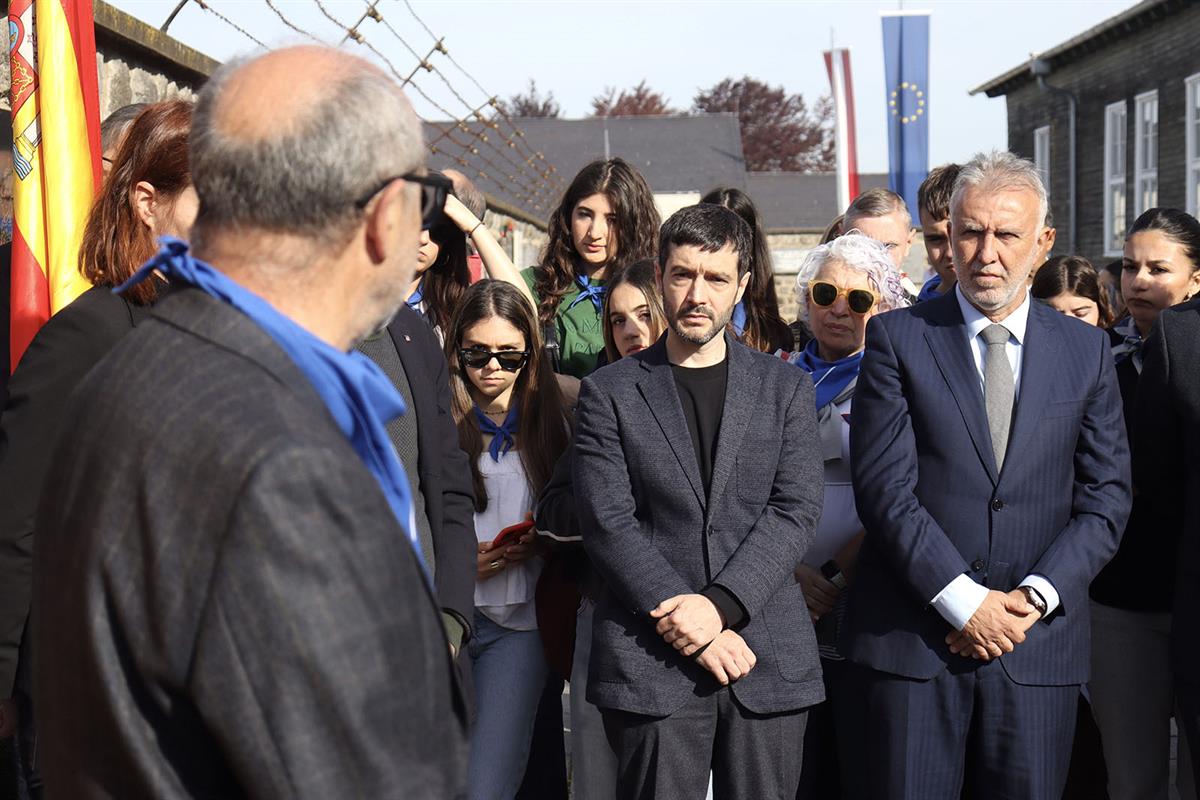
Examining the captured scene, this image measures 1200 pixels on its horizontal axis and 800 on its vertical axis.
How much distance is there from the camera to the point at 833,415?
Answer: 4.45 metres

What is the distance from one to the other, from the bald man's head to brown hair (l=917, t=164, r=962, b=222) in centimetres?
454

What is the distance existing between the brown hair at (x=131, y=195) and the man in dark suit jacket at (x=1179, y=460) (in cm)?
300

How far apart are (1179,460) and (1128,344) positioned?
777 millimetres

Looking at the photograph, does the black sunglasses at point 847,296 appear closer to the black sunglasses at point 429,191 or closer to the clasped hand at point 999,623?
the clasped hand at point 999,623

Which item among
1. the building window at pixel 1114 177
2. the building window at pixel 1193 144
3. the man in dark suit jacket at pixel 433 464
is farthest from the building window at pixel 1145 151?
the man in dark suit jacket at pixel 433 464

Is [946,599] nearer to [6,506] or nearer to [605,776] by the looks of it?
[605,776]

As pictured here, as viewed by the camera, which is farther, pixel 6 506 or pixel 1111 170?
pixel 1111 170

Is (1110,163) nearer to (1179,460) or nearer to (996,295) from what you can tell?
(1179,460)

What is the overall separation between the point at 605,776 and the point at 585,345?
1845 millimetres

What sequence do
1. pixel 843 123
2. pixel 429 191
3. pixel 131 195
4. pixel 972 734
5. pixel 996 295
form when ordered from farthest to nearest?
pixel 843 123
pixel 996 295
pixel 972 734
pixel 131 195
pixel 429 191

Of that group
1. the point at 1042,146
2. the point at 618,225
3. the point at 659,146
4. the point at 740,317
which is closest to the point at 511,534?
the point at 740,317

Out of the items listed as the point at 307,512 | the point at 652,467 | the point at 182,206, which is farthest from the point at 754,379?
the point at 307,512

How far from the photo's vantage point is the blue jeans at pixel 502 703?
4.15 metres

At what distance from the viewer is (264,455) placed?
1.37 metres
